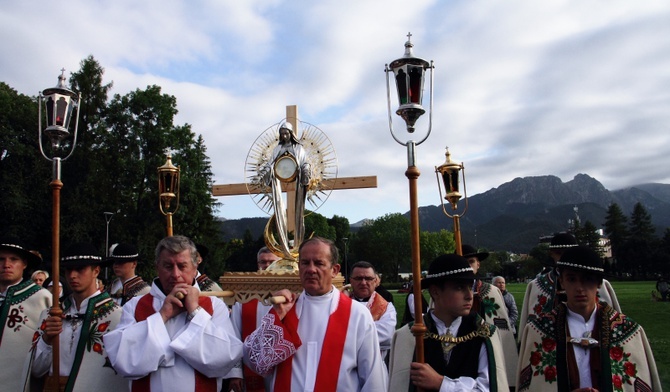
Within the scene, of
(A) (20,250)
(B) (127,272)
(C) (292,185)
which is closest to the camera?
(A) (20,250)

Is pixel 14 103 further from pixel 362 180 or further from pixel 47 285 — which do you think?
pixel 362 180

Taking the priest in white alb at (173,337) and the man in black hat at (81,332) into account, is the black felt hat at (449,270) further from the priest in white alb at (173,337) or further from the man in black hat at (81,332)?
the man in black hat at (81,332)

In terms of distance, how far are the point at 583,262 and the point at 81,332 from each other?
149 inches

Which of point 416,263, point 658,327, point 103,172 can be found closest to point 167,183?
point 416,263

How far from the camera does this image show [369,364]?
3.65 metres

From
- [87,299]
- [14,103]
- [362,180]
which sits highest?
[14,103]

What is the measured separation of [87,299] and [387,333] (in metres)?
2.95

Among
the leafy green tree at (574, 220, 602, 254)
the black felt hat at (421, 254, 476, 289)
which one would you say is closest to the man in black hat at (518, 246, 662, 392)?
the black felt hat at (421, 254, 476, 289)

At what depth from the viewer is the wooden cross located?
7512 millimetres

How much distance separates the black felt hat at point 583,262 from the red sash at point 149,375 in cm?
252

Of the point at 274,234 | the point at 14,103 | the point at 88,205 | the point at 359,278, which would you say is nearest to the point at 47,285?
the point at 274,234

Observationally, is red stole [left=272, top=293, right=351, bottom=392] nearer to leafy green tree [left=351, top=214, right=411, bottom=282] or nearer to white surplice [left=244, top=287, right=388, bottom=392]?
white surplice [left=244, top=287, right=388, bottom=392]

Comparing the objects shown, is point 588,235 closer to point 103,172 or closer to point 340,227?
point 340,227

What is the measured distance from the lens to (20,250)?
5.36 m
